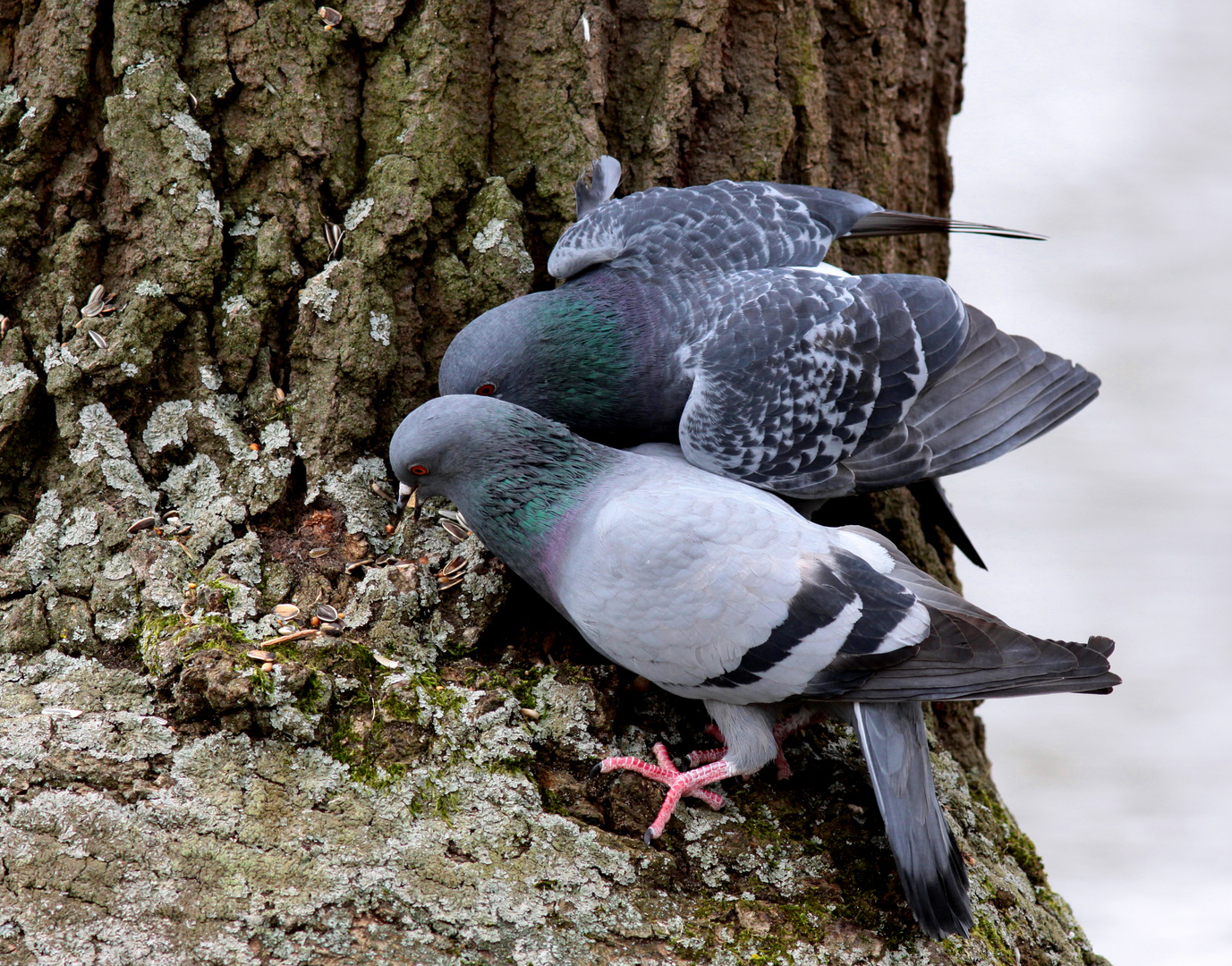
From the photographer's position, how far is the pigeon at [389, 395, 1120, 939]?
321cm

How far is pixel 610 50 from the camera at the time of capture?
4.23 meters

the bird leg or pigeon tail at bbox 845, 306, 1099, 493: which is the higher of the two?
pigeon tail at bbox 845, 306, 1099, 493

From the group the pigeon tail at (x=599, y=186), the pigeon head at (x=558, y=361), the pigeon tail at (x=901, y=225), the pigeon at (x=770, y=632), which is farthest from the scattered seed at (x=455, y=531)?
the pigeon tail at (x=901, y=225)

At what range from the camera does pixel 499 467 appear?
3678mm

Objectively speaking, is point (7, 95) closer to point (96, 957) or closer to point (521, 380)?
point (521, 380)

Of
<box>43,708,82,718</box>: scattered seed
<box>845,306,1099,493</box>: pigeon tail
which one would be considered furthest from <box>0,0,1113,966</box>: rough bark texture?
<box>845,306,1099,493</box>: pigeon tail

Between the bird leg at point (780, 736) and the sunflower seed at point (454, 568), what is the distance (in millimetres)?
1068

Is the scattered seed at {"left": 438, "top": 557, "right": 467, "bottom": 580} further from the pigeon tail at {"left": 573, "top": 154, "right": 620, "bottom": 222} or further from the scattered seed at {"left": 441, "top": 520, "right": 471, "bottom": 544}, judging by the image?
the pigeon tail at {"left": 573, "top": 154, "right": 620, "bottom": 222}

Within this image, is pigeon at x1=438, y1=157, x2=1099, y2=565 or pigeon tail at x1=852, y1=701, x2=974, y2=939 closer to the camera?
pigeon tail at x1=852, y1=701, x2=974, y2=939

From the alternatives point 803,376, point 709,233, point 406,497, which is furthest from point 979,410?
point 406,497

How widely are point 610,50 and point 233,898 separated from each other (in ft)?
11.4

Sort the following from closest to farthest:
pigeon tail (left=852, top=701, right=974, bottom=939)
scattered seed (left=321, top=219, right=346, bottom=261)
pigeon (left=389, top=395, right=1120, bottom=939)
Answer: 1. pigeon tail (left=852, top=701, right=974, bottom=939)
2. pigeon (left=389, top=395, right=1120, bottom=939)
3. scattered seed (left=321, top=219, right=346, bottom=261)

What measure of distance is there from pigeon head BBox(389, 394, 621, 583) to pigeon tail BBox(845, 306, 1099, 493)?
3.59ft

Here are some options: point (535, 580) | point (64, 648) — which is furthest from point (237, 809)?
point (535, 580)
